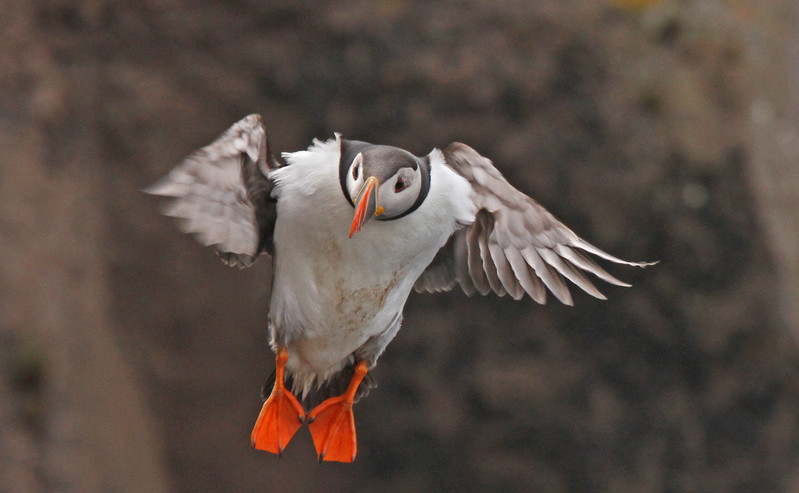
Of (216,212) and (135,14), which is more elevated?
(135,14)

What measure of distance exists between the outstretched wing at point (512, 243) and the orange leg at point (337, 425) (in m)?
0.62

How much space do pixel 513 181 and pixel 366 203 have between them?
422cm

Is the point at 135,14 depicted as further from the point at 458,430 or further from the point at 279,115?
the point at 458,430

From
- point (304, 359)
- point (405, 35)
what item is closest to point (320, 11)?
point (405, 35)

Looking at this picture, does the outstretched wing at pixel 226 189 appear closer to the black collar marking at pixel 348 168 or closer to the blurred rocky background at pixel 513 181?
the black collar marking at pixel 348 168

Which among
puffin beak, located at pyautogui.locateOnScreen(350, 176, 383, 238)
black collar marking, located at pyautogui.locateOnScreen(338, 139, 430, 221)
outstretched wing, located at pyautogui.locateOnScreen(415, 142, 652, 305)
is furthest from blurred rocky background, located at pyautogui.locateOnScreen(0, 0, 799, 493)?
puffin beak, located at pyautogui.locateOnScreen(350, 176, 383, 238)

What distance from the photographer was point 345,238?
288 cm

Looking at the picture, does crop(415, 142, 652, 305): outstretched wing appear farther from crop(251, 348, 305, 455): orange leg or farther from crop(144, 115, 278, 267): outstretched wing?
crop(251, 348, 305, 455): orange leg

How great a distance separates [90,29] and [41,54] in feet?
1.36

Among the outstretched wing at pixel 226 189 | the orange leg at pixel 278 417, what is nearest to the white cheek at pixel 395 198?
the outstretched wing at pixel 226 189

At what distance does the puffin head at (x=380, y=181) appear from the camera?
8.32ft

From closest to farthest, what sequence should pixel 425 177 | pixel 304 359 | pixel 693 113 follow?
pixel 425 177, pixel 304 359, pixel 693 113

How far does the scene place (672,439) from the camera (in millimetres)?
6566

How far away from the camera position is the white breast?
2871mm
